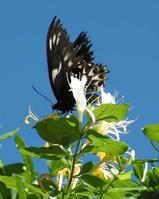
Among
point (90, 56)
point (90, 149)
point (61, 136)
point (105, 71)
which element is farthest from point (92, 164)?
point (90, 56)

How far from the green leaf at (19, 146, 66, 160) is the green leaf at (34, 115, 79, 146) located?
32 mm

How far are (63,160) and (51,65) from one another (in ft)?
5.32

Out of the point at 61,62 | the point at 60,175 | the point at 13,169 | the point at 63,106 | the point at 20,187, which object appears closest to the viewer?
the point at 20,187

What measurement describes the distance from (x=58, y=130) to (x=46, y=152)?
0.34 feet

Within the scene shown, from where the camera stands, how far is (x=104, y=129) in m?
1.62

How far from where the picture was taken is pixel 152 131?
147 centimetres

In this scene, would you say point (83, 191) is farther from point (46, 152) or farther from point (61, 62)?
point (61, 62)

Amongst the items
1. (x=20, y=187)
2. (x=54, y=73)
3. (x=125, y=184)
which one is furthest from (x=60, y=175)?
(x=54, y=73)

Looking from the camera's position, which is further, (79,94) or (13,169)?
(79,94)

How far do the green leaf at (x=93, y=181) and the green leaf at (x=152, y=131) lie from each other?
165 millimetres

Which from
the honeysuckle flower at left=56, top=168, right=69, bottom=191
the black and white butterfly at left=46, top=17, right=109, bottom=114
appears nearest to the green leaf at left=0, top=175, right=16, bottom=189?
the honeysuckle flower at left=56, top=168, right=69, bottom=191

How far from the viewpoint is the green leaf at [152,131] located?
1.46m

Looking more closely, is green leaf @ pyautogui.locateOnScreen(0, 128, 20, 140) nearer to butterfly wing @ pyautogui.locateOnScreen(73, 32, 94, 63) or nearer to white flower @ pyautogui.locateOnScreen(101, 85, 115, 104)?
white flower @ pyautogui.locateOnScreen(101, 85, 115, 104)

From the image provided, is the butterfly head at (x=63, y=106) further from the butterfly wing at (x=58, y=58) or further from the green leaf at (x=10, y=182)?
the green leaf at (x=10, y=182)
